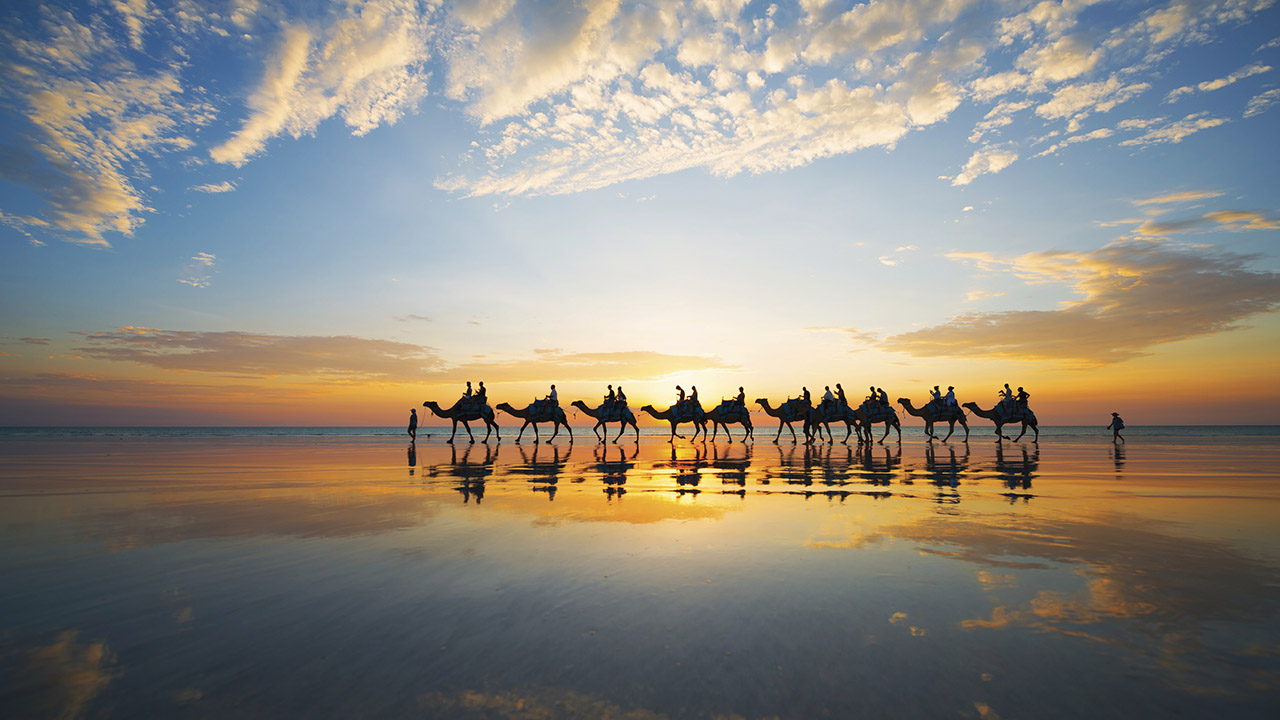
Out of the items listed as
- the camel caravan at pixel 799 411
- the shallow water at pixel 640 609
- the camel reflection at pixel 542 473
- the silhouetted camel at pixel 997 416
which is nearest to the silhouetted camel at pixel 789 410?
the camel caravan at pixel 799 411

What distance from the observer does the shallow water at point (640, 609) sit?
2818 millimetres

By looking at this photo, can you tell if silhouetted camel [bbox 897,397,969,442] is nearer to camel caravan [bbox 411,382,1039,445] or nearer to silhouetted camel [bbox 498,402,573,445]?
camel caravan [bbox 411,382,1039,445]

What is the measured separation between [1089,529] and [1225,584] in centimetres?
245

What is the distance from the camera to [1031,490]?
1085cm

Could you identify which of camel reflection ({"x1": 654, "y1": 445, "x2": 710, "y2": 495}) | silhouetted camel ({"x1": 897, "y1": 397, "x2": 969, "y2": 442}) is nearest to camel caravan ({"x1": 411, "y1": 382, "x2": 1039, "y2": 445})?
silhouetted camel ({"x1": 897, "y1": 397, "x2": 969, "y2": 442})

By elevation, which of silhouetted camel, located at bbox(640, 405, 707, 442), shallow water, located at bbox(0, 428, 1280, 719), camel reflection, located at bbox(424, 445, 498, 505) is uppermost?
silhouetted camel, located at bbox(640, 405, 707, 442)

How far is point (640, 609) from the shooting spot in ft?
13.5

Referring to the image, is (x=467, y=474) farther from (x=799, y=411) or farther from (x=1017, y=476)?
(x=799, y=411)

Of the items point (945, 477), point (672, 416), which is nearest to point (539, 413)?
point (672, 416)

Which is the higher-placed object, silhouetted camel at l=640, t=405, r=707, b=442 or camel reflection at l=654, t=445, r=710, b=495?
silhouetted camel at l=640, t=405, r=707, b=442

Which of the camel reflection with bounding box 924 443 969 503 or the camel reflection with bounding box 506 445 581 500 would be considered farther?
the camel reflection with bounding box 506 445 581 500

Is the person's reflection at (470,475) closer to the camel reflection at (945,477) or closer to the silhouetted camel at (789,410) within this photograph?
the camel reflection at (945,477)

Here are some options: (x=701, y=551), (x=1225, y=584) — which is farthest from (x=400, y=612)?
(x=1225, y=584)

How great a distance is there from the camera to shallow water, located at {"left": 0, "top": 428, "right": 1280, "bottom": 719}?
2.82 metres
